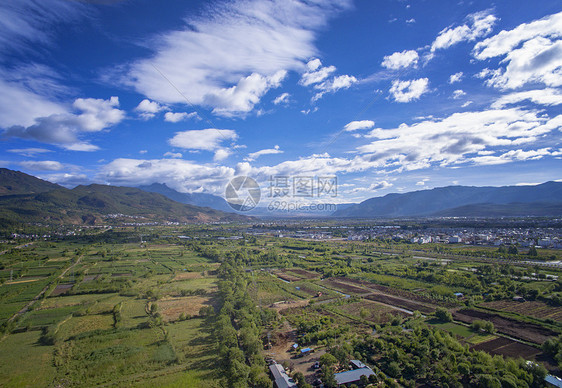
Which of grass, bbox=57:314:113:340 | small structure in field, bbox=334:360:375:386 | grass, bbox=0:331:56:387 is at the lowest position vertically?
grass, bbox=57:314:113:340

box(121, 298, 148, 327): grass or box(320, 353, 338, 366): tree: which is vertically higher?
box(320, 353, 338, 366): tree

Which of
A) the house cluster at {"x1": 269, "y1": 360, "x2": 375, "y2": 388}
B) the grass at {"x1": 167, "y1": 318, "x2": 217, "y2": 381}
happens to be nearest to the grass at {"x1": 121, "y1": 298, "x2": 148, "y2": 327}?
the grass at {"x1": 167, "y1": 318, "x2": 217, "y2": 381}

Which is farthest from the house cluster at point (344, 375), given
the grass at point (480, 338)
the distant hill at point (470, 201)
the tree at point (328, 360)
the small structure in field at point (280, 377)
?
the distant hill at point (470, 201)

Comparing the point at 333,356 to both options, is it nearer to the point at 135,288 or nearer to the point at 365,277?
the point at 365,277

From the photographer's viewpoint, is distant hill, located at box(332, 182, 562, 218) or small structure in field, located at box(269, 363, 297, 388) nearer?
small structure in field, located at box(269, 363, 297, 388)

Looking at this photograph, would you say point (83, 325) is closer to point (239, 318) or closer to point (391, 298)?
point (239, 318)

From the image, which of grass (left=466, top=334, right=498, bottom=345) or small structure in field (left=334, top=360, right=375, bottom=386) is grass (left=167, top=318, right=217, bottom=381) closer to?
small structure in field (left=334, top=360, right=375, bottom=386)

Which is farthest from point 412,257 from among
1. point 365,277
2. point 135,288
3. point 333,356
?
point 135,288
